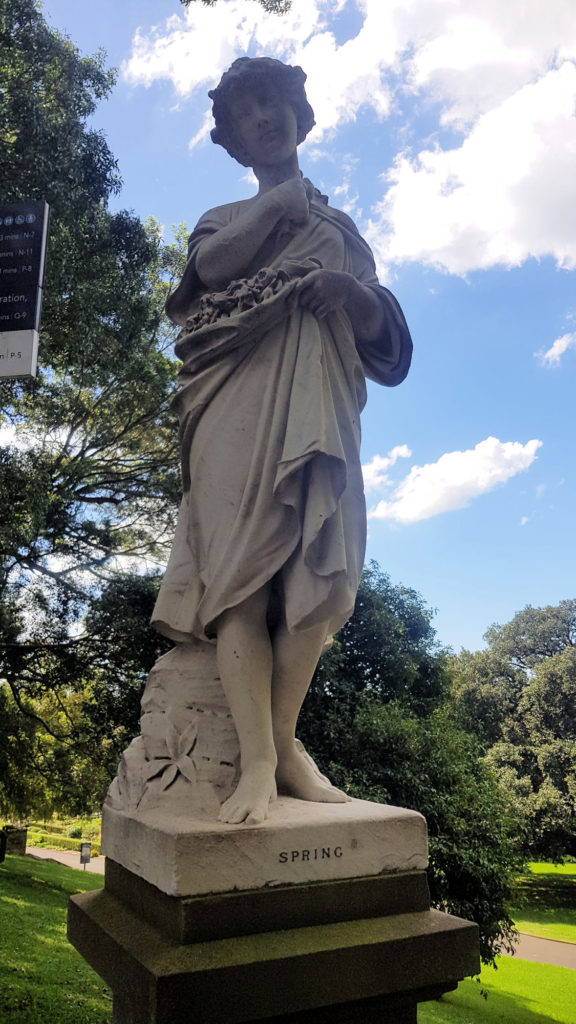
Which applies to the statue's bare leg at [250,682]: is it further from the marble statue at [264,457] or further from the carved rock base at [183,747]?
the carved rock base at [183,747]

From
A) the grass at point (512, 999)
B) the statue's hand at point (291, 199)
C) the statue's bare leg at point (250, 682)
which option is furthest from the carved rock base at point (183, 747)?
the grass at point (512, 999)

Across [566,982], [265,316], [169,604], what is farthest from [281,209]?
[566,982]

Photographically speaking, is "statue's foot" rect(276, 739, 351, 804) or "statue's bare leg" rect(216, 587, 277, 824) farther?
"statue's foot" rect(276, 739, 351, 804)

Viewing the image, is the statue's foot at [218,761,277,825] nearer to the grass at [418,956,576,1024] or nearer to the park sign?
the park sign

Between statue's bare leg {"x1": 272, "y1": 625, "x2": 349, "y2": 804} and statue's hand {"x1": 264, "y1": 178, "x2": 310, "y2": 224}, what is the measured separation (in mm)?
1572

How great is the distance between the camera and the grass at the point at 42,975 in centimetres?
515

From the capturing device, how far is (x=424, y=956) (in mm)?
1829

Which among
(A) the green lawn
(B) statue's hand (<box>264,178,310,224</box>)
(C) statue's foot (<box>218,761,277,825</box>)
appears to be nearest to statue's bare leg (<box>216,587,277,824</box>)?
(C) statue's foot (<box>218,761,277,825</box>)

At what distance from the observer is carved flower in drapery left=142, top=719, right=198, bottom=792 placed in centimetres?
218

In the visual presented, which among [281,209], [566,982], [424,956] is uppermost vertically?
[281,209]

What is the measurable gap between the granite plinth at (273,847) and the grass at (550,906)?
62.0ft

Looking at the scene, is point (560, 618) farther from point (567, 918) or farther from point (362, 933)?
point (362, 933)

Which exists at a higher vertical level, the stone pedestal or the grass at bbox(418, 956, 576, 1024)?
the stone pedestal

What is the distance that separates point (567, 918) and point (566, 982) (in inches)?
376
